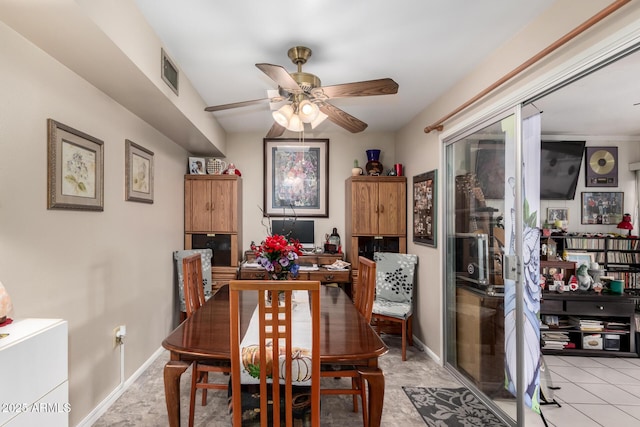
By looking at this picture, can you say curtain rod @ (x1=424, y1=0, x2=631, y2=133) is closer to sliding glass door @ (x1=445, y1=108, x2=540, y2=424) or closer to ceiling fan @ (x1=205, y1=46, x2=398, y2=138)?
sliding glass door @ (x1=445, y1=108, x2=540, y2=424)

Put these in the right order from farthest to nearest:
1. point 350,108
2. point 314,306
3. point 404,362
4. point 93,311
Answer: point 350,108
point 404,362
point 93,311
point 314,306

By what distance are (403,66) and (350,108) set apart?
0.97 metres

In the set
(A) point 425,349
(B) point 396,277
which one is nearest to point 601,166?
(B) point 396,277

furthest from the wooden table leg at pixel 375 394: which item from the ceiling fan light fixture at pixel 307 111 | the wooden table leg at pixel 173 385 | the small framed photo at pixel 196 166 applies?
the small framed photo at pixel 196 166

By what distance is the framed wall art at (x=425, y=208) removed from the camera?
327cm

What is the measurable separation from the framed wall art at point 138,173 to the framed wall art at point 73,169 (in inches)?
12.9

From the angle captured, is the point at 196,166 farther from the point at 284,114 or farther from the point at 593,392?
the point at 593,392

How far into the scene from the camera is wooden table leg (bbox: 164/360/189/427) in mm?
1554

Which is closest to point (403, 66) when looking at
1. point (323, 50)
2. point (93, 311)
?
point (323, 50)

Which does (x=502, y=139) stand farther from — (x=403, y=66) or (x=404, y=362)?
(x=404, y=362)

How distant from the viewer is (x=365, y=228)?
4.01 m

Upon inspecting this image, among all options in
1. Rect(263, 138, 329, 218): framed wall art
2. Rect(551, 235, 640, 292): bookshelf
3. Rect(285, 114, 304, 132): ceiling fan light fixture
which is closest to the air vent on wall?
Rect(285, 114, 304, 132): ceiling fan light fixture

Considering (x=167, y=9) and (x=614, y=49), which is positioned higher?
(x=167, y=9)

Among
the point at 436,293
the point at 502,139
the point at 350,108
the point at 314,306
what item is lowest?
the point at 436,293
